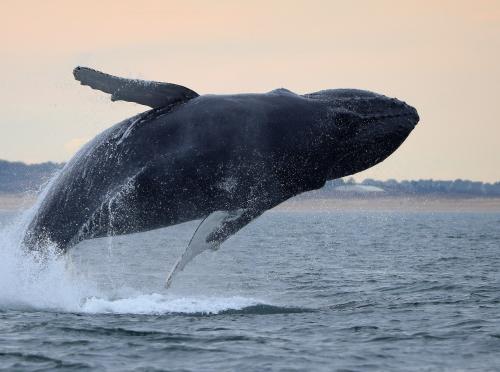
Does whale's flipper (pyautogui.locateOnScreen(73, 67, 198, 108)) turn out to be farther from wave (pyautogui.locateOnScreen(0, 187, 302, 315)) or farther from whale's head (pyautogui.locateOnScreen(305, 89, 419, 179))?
wave (pyautogui.locateOnScreen(0, 187, 302, 315))

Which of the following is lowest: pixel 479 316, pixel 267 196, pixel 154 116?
pixel 479 316

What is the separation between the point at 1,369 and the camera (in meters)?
12.6

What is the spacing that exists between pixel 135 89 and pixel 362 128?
334 centimetres

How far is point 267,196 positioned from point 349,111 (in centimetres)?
174

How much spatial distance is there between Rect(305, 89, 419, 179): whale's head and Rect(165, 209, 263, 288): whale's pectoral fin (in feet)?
4.65

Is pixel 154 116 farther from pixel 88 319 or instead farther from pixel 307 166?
pixel 88 319

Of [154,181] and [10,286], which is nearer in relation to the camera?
[154,181]

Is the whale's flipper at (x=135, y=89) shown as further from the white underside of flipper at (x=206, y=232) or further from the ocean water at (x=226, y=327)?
the ocean water at (x=226, y=327)

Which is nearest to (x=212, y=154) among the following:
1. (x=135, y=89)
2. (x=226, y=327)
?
(x=135, y=89)

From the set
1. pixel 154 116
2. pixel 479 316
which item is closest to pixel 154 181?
pixel 154 116

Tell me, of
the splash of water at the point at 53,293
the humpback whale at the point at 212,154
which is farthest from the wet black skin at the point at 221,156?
the splash of water at the point at 53,293

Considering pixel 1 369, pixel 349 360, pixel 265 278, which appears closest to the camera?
pixel 1 369

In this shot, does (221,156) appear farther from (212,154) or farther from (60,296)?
(60,296)

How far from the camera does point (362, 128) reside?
13156 millimetres
